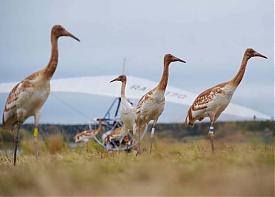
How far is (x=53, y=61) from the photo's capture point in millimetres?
9703

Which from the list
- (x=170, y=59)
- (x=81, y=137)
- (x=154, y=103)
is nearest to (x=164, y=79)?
(x=154, y=103)

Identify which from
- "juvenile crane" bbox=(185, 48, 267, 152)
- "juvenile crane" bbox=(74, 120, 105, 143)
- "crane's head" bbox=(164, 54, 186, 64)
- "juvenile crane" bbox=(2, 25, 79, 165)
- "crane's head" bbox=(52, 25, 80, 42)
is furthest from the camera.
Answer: "juvenile crane" bbox=(74, 120, 105, 143)

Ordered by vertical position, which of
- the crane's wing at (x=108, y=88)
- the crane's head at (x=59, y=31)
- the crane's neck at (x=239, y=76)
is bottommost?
the crane's wing at (x=108, y=88)

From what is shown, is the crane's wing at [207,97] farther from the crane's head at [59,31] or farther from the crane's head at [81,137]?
the crane's head at [81,137]

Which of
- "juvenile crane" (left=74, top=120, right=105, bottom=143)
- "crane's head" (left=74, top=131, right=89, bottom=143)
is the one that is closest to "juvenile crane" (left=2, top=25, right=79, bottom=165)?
"juvenile crane" (left=74, top=120, right=105, bottom=143)

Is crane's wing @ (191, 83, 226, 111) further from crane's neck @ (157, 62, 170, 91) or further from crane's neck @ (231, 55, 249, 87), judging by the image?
crane's neck @ (157, 62, 170, 91)

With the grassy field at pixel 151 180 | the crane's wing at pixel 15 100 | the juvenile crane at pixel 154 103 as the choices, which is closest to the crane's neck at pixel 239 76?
the juvenile crane at pixel 154 103

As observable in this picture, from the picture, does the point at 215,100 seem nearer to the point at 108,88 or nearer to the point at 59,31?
the point at 59,31

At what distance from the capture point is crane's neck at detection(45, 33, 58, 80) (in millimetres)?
9492

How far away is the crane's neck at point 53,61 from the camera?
949cm

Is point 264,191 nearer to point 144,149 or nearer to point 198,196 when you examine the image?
point 198,196

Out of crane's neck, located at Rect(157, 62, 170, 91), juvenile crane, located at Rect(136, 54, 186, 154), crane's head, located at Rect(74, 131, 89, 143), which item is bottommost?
crane's head, located at Rect(74, 131, 89, 143)

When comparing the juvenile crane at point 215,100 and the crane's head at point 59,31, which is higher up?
the crane's head at point 59,31

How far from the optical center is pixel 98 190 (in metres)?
5.47
